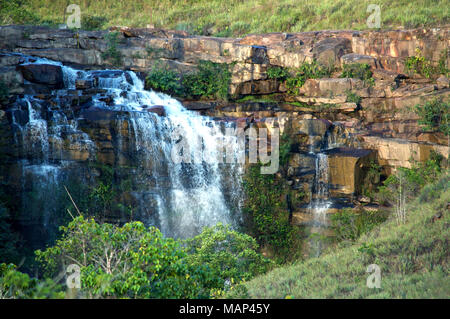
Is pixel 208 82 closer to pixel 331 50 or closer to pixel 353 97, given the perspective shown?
pixel 331 50

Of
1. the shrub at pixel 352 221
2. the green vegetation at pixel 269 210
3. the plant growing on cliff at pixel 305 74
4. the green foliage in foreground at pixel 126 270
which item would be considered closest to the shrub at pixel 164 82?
the plant growing on cliff at pixel 305 74

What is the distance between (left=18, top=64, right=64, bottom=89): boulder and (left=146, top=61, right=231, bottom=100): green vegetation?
3.82 m

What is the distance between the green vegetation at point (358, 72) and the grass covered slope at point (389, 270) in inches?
362

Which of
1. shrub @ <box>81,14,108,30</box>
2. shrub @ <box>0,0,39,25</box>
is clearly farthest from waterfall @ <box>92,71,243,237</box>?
shrub @ <box>0,0,39,25</box>

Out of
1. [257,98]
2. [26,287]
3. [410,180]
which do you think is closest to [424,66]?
[410,180]

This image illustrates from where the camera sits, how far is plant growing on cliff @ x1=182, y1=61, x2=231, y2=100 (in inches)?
802

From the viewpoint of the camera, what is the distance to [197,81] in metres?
20.7

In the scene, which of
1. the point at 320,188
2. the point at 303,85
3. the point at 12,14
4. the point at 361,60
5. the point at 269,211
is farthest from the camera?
the point at 12,14

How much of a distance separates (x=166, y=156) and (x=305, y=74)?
849 cm

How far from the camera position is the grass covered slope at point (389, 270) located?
7293 millimetres

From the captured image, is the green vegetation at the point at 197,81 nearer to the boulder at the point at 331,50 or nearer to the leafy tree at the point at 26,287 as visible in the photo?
the boulder at the point at 331,50

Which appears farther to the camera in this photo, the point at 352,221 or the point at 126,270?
the point at 352,221

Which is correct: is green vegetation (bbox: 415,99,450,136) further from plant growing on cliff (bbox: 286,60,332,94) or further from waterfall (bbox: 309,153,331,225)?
plant growing on cliff (bbox: 286,60,332,94)

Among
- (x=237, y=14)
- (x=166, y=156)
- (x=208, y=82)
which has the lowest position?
(x=166, y=156)
